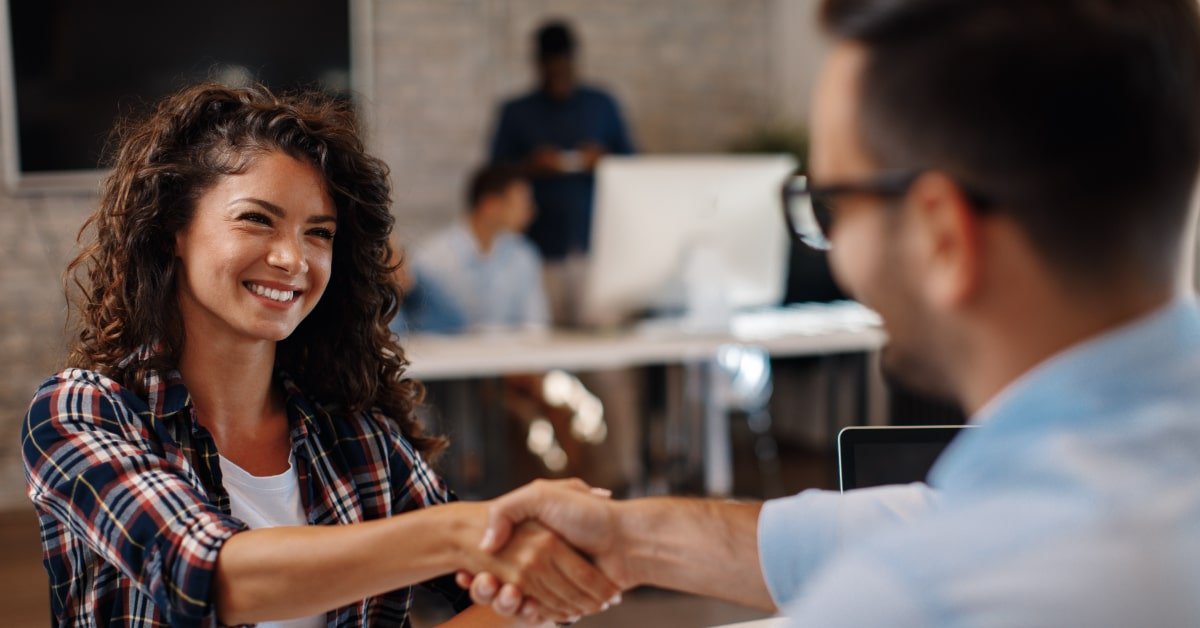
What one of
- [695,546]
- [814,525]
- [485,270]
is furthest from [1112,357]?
[485,270]

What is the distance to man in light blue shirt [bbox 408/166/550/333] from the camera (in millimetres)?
4184

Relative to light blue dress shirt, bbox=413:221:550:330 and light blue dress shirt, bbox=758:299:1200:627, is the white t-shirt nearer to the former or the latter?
light blue dress shirt, bbox=758:299:1200:627

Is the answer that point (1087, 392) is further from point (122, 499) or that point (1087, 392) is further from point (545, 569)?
point (122, 499)

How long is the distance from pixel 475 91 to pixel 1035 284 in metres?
5.15

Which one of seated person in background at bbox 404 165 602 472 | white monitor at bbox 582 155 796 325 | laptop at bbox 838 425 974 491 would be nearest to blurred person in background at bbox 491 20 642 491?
seated person in background at bbox 404 165 602 472

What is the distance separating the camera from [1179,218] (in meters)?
0.67

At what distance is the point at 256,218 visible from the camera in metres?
1.37

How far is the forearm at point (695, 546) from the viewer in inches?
44.8

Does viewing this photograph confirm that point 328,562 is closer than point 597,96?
Yes

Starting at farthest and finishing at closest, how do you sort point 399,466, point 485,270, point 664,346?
point 485,270, point 664,346, point 399,466

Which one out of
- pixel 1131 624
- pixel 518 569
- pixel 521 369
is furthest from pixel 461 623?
pixel 521 369

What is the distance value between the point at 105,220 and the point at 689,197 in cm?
255

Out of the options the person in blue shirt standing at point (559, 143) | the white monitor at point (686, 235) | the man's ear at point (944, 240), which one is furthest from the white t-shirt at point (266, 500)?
the person in blue shirt standing at point (559, 143)

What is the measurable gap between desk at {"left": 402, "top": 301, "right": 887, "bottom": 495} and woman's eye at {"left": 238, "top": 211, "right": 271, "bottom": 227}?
6.72ft
